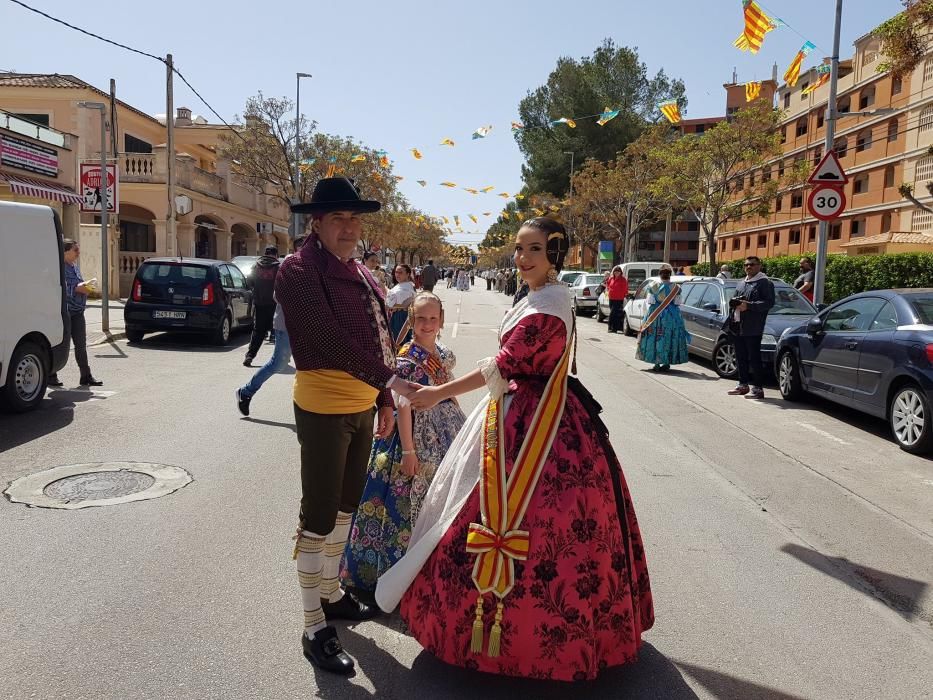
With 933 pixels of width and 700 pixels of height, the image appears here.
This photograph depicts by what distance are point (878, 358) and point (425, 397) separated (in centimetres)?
621

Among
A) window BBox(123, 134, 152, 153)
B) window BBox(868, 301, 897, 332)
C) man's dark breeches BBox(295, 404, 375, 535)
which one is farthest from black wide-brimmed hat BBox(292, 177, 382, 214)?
window BBox(123, 134, 152, 153)

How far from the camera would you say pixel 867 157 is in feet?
140

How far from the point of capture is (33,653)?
311 centimetres

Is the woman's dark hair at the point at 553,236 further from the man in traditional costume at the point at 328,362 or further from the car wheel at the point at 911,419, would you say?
the car wheel at the point at 911,419

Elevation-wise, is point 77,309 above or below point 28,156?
below

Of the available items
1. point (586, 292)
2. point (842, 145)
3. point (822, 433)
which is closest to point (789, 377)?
point (822, 433)

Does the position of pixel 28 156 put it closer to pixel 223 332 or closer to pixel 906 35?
pixel 223 332

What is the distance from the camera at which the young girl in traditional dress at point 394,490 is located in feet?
11.7

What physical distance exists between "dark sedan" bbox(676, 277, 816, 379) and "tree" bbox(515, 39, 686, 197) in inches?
1487

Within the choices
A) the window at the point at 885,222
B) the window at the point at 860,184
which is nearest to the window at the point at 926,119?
the window at the point at 885,222

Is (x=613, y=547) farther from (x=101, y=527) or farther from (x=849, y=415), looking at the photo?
(x=849, y=415)

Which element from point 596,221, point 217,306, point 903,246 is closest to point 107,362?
point 217,306

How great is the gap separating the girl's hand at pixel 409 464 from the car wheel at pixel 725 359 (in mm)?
9303

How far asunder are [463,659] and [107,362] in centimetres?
1055
